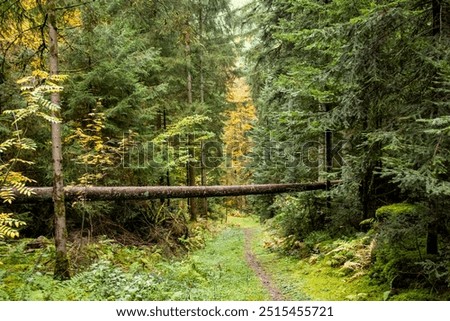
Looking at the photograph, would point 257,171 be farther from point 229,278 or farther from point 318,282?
point 318,282

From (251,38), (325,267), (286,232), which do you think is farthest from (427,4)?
(251,38)

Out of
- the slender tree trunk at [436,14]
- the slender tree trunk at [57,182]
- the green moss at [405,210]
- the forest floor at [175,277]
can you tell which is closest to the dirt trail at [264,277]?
the forest floor at [175,277]

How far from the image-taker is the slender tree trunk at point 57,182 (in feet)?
21.6

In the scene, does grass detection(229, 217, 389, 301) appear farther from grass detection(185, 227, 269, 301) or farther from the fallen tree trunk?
the fallen tree trunk

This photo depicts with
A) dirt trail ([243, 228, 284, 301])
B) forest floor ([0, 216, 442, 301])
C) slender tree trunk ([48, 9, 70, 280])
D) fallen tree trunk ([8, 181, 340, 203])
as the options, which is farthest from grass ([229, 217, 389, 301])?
slender tree trunk ([48, 9, 70, 280])

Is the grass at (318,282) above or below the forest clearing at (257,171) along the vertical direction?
below

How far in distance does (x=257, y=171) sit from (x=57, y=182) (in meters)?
12.5

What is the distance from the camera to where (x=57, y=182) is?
674 centimetres

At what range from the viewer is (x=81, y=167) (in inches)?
413

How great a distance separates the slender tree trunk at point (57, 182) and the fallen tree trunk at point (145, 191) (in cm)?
68

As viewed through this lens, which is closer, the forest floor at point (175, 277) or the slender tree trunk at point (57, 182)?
the forest floor at point (175, 277)

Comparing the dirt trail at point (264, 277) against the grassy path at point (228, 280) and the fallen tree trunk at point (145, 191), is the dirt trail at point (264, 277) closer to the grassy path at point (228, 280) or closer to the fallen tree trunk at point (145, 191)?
the grassy path at point (228, 280)

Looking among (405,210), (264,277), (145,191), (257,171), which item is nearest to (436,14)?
(405,210)

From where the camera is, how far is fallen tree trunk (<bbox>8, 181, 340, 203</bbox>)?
323 inches
